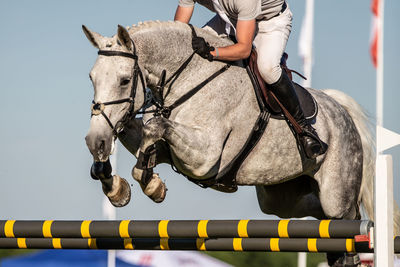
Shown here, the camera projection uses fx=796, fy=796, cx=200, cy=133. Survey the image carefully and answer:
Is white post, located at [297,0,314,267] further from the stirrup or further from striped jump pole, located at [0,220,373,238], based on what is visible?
striped jump pole, located at [0,220,373,238]

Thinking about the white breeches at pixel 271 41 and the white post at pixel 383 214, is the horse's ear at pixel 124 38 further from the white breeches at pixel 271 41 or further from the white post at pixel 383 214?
the white post at pixel 383 214

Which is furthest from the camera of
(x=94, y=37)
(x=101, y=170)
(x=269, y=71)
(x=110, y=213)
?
(x=110, y=213)

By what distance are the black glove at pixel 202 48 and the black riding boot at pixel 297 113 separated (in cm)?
56

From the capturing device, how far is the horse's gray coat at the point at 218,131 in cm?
523

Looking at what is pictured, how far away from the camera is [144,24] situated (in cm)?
561

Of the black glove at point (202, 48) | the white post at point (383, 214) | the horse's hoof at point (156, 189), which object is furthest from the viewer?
the black glove at point (202, 48)

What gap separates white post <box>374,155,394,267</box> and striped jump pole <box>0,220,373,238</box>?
3.6 inches

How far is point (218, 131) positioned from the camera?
18.4 feet

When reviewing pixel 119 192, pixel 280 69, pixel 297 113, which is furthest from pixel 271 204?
pixel 119 192

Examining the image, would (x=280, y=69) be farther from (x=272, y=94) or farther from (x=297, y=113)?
(x=297, y=113)

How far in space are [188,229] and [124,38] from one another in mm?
1322

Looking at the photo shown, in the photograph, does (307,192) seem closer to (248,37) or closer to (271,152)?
(271,152)

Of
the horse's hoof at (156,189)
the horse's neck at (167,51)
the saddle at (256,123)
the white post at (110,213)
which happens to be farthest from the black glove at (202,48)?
the white post at (110,213)

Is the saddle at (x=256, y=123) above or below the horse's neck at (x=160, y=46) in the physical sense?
below
